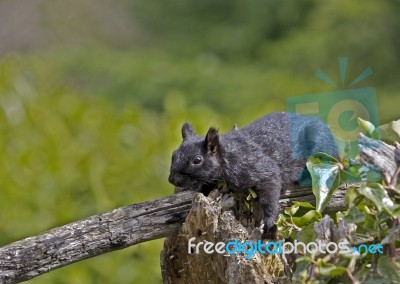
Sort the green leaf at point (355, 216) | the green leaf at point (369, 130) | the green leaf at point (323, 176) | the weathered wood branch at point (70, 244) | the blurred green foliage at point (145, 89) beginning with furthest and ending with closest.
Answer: the blurred green foliage at point (145, 89) → the weathered wood branch at point (70, 244) → the green leaf at point (323, 176) → the green leaf at point (369, 130) → the green leaf at point (355, 216)

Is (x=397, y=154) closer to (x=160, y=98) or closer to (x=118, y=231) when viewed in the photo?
(x=118, y=231)

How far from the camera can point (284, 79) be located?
9.03 m

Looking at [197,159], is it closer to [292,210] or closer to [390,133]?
[292,210]

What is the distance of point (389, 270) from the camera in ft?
8.49

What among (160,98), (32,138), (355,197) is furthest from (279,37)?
(355,197)

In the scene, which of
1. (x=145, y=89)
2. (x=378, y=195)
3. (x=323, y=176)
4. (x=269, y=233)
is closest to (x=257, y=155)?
(x=269, y=233)

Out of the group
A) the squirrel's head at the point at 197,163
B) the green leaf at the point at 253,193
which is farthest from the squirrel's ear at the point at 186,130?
the green leaf at the point at 253,193

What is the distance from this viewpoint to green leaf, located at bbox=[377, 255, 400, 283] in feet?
8.47

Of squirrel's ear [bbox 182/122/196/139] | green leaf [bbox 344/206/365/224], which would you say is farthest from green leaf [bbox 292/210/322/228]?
squirrel's ear [bbox 182/122/196/139]

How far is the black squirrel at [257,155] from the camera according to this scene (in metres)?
3.51

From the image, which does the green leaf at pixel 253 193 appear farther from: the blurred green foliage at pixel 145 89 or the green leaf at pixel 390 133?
the blurred green foliage at pixel 145 89

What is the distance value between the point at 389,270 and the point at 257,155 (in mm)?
1165

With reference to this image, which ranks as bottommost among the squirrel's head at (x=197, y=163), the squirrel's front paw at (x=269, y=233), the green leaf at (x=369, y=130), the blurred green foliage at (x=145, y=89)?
the squirrel's front paw at (x=269, y=233)

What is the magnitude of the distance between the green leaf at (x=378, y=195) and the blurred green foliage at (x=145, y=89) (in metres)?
2.69
